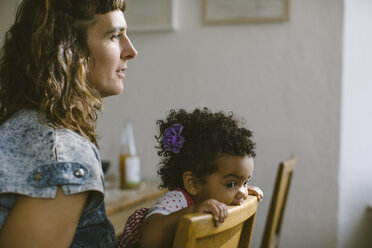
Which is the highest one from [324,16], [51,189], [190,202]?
[324,16]

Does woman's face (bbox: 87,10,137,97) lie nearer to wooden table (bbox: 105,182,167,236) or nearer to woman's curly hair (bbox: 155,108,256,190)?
woman's curly hair (bbox: 155,108,256,190)

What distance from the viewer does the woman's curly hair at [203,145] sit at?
39.3 inches

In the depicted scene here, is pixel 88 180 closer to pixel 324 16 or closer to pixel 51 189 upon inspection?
pixel 51 189

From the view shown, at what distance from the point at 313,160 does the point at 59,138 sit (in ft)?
5.35

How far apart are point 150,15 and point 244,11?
541mm

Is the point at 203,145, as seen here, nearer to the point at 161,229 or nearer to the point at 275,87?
the point at 161,229

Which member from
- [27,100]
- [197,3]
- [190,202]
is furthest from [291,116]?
[27,100]

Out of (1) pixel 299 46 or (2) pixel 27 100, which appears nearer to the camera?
(2) pixel 27 100

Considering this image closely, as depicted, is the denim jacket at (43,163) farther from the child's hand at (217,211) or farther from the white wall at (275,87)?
the white wall at (275,87)

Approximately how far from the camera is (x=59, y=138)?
0.75 m

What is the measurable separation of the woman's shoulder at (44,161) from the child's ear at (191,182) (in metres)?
0.31

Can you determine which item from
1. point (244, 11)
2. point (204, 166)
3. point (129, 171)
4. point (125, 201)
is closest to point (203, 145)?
point (204, 166)

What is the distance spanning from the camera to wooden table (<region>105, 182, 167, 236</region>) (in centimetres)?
174

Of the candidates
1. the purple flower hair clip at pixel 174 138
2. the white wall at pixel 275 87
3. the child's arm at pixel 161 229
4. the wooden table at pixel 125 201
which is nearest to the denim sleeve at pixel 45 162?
the child's arm at pixel 161 229
